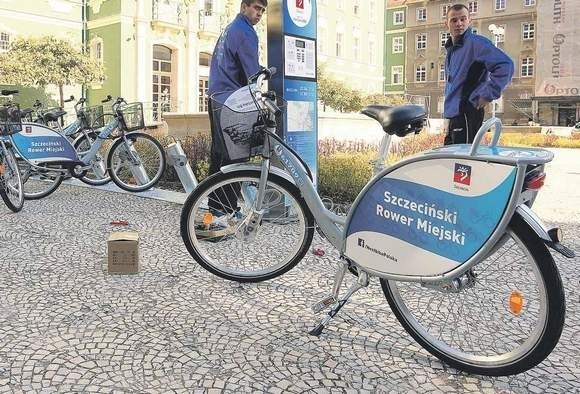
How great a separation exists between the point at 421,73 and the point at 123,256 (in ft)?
201

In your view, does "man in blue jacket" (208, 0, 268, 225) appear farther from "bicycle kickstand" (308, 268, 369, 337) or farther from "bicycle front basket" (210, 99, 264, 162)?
"bicycle kickstand" (308, 268, 369, 337)

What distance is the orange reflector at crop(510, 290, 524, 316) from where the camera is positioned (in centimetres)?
243

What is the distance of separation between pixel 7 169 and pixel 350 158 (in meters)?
4.01

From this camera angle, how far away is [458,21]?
4.60 metres

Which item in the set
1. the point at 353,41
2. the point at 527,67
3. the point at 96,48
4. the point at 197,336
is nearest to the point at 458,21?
the point at 197,336

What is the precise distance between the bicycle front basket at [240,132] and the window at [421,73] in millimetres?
60520

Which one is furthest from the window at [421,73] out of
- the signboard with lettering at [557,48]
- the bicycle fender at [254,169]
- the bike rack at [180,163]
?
the bicycle fender at [254,169]

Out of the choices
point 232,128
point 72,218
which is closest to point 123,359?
point 232,128

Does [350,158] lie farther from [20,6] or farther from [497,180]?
[20,6]

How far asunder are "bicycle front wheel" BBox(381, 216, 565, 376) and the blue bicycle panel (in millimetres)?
5394

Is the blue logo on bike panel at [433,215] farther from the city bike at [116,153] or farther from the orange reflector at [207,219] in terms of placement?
the city bike at [116,153]

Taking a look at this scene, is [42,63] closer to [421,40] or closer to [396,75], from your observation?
[421,40]

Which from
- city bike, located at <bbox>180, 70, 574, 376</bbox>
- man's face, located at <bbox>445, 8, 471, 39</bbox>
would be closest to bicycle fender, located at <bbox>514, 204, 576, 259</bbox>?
city bike, located at <bbox>180, 70, 574, 376</bbox>

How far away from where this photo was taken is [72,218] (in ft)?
19.5
